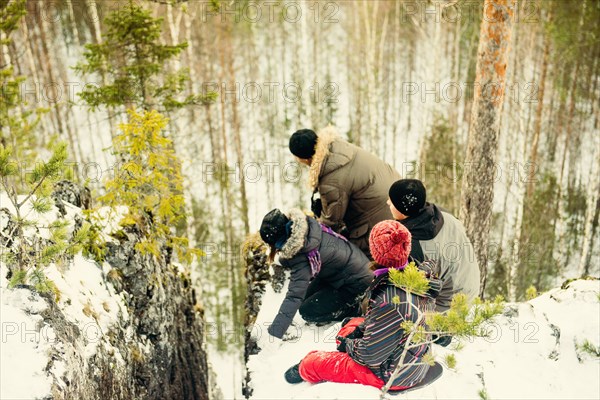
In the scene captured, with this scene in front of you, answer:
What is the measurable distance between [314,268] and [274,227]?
1.95 feet

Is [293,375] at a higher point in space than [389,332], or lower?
lower

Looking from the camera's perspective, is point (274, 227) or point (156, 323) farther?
point (156, 323)

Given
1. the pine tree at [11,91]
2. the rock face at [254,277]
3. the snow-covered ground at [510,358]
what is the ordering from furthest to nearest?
the pine tree at [11,91] < the rock face at [254,277] < the snow-covered ground at [510,358]

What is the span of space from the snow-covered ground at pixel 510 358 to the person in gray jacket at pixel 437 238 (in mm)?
535

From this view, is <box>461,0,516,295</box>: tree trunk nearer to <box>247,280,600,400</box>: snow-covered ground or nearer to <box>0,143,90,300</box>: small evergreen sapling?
<box>247,280,600,400</box>: snow-covered ground

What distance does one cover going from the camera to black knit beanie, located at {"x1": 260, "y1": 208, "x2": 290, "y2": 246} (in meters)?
4.34

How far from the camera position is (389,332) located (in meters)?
3.33

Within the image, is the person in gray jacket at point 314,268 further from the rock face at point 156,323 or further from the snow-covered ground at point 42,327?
the rock face at point 156,323

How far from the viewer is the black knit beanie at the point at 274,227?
14.3ft

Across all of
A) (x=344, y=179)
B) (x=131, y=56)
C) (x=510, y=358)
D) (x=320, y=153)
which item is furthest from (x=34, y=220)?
(x=131, y=56)

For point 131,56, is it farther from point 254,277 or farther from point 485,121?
point 485,121

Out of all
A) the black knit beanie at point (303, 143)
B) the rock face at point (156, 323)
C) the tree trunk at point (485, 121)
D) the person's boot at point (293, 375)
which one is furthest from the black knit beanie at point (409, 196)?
the rock face at point (156, 323)

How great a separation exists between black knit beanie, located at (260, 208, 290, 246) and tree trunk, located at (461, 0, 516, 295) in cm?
333

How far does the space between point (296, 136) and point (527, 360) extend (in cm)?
341
